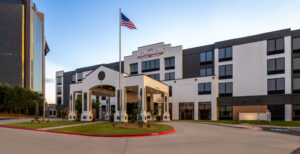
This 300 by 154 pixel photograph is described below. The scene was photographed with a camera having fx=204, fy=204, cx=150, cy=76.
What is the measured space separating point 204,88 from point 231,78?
6024mm

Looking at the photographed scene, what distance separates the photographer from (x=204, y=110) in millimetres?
43406

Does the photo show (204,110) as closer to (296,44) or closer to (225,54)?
(225,54)

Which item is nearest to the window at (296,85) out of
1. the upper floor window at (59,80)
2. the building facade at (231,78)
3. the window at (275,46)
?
the building facade at (231,78)

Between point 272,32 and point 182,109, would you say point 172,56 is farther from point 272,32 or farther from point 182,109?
point 272,32

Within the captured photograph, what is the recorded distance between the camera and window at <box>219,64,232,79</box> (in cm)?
4362

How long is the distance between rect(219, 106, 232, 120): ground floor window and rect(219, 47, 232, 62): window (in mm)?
10490

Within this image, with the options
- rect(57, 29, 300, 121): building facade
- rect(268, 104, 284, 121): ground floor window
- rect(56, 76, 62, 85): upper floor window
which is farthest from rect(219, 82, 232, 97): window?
rect(56, 76, 62, 85): upper floor window

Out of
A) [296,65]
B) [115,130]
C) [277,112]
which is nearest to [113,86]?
[115,130]

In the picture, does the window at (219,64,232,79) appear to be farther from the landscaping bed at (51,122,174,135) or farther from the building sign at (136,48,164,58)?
the landscaping bed at (51,122,174,135)

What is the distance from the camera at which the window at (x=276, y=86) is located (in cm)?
3794

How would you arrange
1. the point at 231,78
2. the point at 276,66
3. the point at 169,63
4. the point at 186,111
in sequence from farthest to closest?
the point at 169,63
the point at 186,111
the point at 231,78
the point at 276,66

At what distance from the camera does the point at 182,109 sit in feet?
150

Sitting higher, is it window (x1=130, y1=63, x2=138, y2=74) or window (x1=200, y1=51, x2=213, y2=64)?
window (x1=200, y1=51, x2=213, y2=64)

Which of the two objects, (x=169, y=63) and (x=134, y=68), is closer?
(x=169, y=63)
